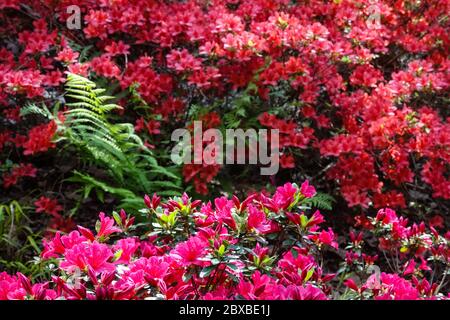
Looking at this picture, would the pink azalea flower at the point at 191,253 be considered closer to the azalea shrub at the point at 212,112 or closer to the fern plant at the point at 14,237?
the azalea shrub at the point at 212,112

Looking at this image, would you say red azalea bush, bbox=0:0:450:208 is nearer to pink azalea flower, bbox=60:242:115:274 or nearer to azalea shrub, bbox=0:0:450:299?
azalea shrub, bbox=0:0:450:299

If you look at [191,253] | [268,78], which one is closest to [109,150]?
[268,78]

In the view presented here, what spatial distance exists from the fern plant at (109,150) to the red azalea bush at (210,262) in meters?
1.05

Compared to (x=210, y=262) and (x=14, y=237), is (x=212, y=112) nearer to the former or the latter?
(x=14, y=237)

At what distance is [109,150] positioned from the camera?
323cm

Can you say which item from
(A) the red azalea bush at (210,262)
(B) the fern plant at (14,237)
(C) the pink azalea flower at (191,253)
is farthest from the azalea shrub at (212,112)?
(C) the pink azalea flower at (191,253)

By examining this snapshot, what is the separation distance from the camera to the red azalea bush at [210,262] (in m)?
1.57

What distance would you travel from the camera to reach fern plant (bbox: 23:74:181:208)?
3162 millimetres

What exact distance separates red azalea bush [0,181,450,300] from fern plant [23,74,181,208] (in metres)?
1.05

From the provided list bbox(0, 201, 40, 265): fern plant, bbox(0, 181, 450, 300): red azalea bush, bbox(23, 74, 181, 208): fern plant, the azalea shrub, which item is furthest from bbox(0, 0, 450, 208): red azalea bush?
bbox(0, 181, 450, 300): red azalea bush

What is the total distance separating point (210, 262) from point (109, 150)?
171 centimetres
